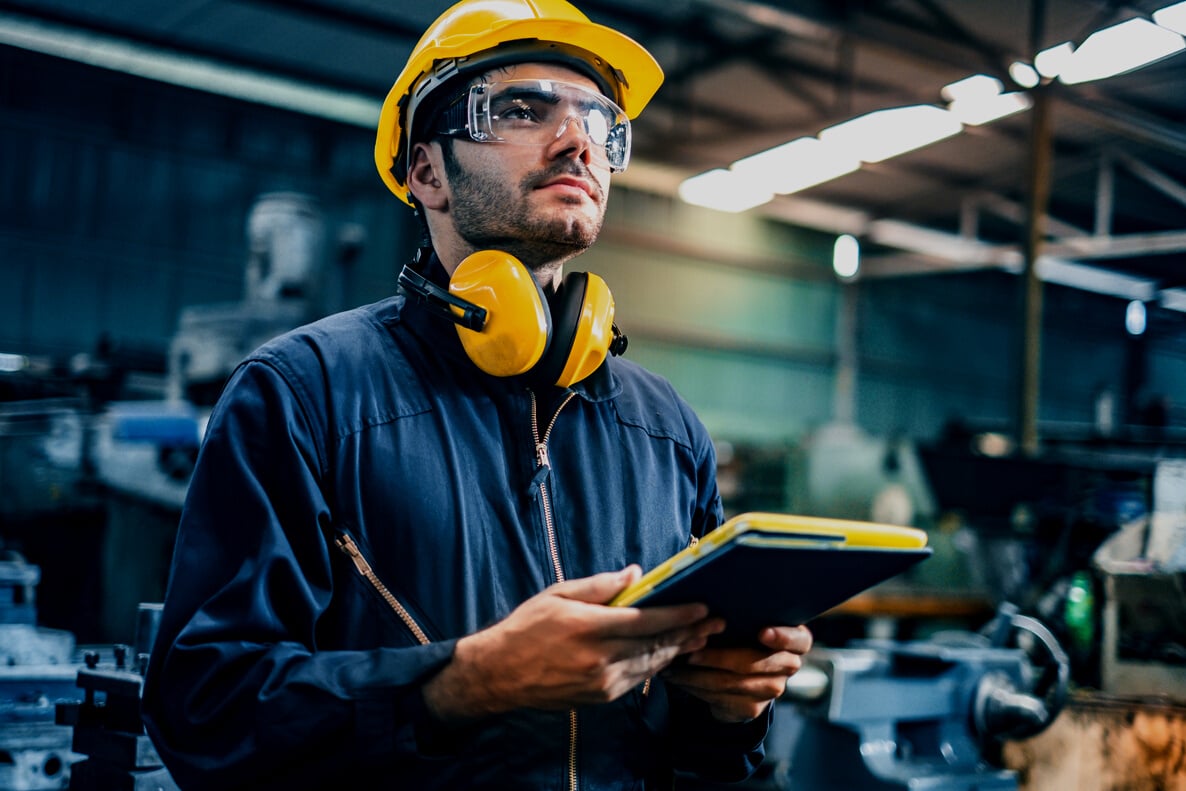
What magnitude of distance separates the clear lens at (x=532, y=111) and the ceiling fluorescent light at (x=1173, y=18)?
6706mm

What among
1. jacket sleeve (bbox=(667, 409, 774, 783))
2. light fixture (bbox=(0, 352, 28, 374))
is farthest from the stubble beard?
light fixture (bbox=(0, 352, 28, 374))

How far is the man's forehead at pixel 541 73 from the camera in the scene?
4.22 ft

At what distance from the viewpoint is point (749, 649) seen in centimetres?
102

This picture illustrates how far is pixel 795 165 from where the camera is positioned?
1002 centimetres

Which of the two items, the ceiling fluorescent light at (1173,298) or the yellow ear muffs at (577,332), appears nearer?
the yellow ear muffs at (577,332)

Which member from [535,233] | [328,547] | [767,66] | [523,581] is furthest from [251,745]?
[767,66]

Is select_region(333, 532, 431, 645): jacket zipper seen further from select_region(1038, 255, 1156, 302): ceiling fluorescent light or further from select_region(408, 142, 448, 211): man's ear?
select_region(1038, 255, 1156, 302): ceiling fluorescent light

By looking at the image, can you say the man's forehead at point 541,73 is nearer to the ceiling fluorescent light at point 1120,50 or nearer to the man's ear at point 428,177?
the man's ear at point 428,177

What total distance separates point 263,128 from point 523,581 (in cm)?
932

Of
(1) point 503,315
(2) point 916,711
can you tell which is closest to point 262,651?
(1) point 503,315

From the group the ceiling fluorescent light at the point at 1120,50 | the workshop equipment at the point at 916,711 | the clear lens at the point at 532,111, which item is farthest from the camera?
the ceiling fluorescent light at the point at 1120,50

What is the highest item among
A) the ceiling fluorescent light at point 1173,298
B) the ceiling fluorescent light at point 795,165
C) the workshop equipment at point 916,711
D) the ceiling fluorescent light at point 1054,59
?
the ceiling fluorescent light at point 795,165

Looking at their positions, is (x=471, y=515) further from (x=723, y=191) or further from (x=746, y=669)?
(x=723, y=191)

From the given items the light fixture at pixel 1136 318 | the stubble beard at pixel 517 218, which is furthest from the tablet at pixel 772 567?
the light fixture at pixel 1136 318
